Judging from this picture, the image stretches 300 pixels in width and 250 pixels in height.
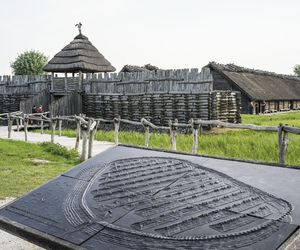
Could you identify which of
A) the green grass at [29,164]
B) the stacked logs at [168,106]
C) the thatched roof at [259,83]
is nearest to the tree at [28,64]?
the thatched roof at [259,83]

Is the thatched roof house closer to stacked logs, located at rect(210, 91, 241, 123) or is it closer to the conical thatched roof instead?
stacked logs, located at rect(210, 91, 241, 123)

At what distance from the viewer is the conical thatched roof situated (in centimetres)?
2362

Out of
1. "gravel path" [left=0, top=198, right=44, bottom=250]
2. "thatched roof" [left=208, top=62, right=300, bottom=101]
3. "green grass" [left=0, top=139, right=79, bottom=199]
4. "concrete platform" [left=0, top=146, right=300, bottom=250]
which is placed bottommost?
"gravel path" [left=0, top=198, right=44, bottom=250]

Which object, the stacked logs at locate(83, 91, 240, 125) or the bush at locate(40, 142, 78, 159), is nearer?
the bush at locate(40, 142, 78, 159)

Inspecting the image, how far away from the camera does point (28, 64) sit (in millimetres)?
61656

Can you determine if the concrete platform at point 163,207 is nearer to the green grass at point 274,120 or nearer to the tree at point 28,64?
the green grass at point 274,120

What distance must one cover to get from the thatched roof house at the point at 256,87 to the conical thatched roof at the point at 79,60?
10.4 m

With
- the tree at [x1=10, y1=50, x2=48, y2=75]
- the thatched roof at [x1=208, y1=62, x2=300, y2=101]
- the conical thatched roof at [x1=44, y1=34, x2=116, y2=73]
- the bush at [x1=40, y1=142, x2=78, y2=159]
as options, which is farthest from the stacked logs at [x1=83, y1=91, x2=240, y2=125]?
the tree at [x1=10, y1=50, x2=48, y2=75]

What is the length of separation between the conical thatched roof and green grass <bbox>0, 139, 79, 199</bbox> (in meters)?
11.2

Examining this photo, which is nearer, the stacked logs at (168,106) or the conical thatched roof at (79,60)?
the stacked logs at (168,106)

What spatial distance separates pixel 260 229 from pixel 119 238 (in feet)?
2.82

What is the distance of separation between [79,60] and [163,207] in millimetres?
21452

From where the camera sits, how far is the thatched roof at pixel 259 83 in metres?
31.3

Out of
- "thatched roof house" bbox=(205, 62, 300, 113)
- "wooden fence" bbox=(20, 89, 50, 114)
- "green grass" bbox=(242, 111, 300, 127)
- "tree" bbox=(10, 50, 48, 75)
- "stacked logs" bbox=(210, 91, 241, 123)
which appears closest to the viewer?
"stacked logs" bbox=(210, 91, 241, 123)
